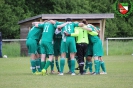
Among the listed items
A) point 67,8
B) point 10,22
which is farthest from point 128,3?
point 10,22

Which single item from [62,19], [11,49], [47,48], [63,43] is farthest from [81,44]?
[11,49]

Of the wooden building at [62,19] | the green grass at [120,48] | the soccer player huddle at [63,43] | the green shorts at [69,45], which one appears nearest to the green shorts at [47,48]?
the soccer player huddle at [63,43]

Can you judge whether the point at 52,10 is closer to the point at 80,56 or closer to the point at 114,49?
the point at 114,49

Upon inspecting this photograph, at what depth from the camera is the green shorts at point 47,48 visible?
63.4 ft

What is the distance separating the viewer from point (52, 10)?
5938cm

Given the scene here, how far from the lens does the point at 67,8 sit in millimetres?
59250

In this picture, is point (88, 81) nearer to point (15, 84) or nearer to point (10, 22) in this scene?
point (15, 84)

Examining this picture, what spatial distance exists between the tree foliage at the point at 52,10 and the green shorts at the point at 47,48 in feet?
115

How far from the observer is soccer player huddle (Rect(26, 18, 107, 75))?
1934 centimetres

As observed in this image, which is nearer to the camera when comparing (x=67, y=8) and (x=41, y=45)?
(x=41, y=45)

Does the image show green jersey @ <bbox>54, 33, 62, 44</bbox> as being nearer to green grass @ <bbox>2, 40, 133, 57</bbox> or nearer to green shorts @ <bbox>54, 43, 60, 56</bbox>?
green shorts @ <bbox>54, 43, 60, 56</bbox>

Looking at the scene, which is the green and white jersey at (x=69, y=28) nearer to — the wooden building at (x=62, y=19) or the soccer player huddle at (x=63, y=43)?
the soccer player huddle at (x=63, y=43)

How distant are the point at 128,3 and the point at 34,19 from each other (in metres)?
25.8

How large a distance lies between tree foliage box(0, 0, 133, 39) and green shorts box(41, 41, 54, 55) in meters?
35.0
